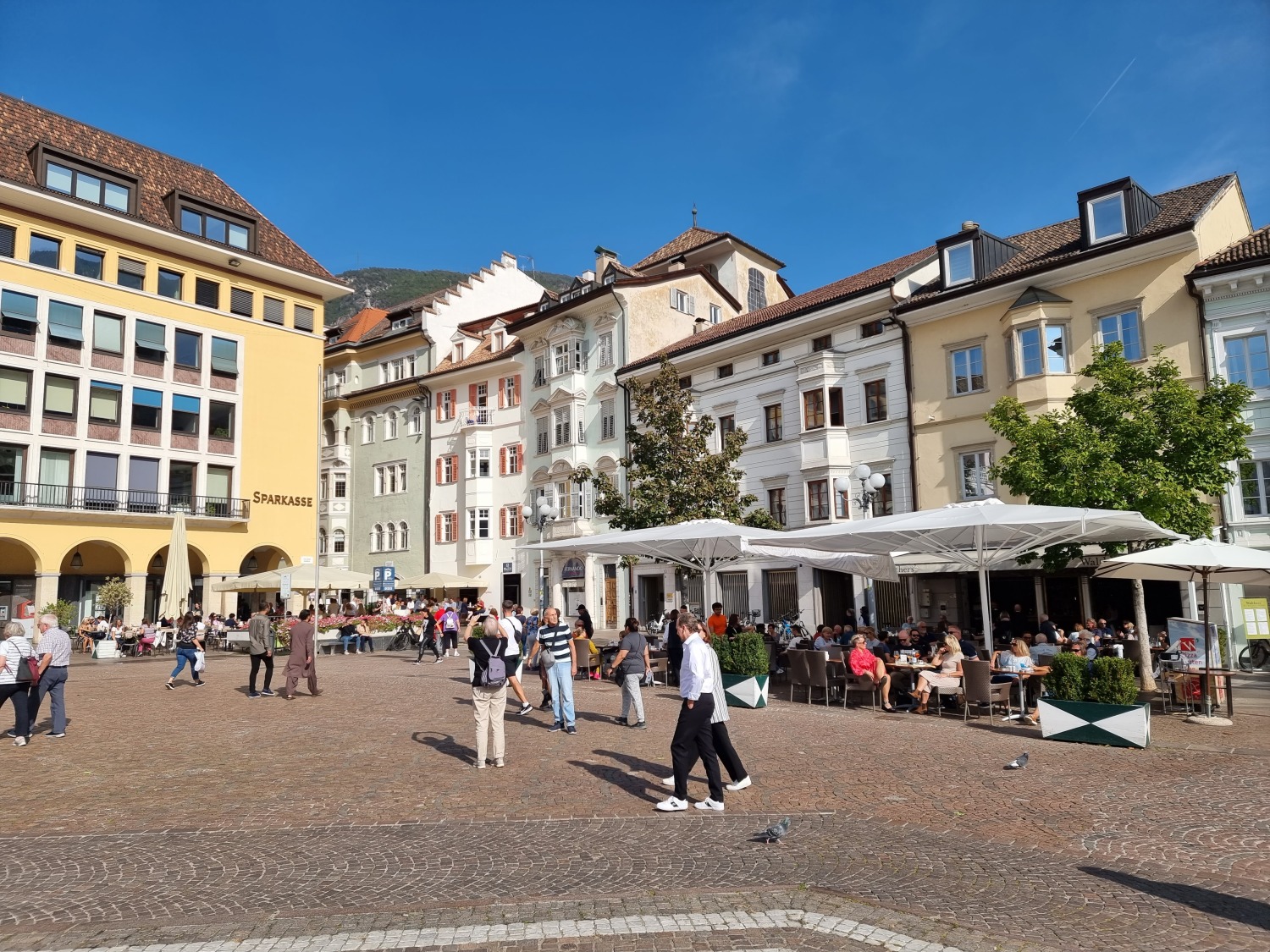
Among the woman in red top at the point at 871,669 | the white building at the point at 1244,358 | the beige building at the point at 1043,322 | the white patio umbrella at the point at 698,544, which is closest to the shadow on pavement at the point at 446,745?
the white patio umbrella at the point at 698,544

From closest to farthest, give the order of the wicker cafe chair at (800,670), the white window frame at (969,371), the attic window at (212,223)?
the wicker cafe chair at (800,670) → the white window frame at (969,371) → the attic window at (212,223)

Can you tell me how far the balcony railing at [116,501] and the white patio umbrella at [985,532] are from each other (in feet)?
87.9

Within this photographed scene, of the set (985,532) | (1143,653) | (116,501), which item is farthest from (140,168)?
(1143,653)

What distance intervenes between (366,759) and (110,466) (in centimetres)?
3313

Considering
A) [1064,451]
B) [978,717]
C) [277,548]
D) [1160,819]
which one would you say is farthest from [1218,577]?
[277,548]

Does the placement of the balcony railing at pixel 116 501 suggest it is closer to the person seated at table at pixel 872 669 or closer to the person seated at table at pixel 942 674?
the person seated at table at pixel 872 669

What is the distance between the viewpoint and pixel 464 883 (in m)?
6.15

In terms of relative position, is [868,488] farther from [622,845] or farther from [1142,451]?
[622,845]

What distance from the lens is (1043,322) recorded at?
25.5 m

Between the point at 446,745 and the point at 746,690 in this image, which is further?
the point at 746,690

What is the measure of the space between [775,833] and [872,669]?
8779mm

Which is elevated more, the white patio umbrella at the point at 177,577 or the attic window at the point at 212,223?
the attic window at the point at 212,223

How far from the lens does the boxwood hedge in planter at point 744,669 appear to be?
50.2 ft

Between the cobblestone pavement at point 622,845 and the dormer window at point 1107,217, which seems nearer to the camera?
the cobblestone pavement at point 622,845
